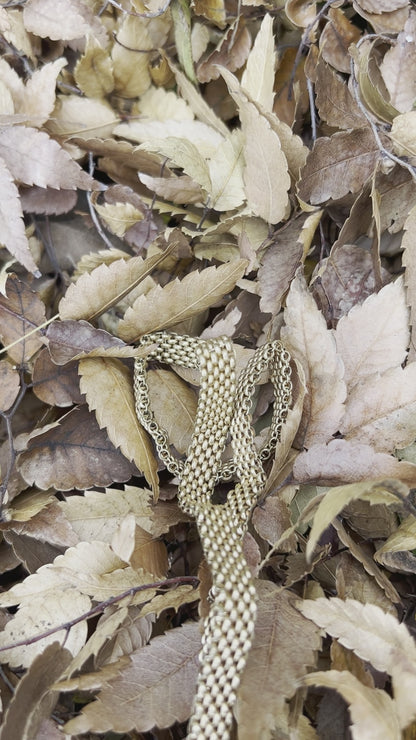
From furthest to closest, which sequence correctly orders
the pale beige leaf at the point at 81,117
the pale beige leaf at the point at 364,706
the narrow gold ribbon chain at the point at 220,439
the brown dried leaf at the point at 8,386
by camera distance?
the pale beige leaf at the point at 81,117 → the brown dried leaf at the point at 8,386 → the narrow gold ribbon chain at the point at 220,439 → the pale beige leaf at the point at 364,706

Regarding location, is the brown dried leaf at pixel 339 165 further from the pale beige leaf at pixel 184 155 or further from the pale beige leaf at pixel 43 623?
the pale beige leaf at pixel 43 623

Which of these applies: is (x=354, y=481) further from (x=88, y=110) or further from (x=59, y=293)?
(x=88, y=110)

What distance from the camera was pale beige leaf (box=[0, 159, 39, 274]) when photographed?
72 centimetres

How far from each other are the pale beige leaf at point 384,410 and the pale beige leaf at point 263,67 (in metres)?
0.37

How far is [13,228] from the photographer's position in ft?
2.37

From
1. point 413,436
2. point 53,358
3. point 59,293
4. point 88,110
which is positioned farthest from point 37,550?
point 88,110

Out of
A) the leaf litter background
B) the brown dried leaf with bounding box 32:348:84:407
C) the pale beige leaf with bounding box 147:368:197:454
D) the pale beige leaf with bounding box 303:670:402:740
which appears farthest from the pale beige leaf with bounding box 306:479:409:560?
the brown dried leaf with bounding box 32:348:84:407

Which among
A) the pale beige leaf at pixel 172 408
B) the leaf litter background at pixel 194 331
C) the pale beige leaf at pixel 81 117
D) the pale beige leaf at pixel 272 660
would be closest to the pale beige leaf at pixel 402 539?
the leaf litter background at pixel 194 331

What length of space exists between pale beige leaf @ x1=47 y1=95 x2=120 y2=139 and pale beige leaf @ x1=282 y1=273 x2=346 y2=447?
0.37 meters

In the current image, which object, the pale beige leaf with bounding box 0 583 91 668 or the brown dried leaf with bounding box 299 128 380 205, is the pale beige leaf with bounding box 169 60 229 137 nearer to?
the brown dried leaf with bounding box 299 128 380 205

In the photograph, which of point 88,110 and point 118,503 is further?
point 88,110

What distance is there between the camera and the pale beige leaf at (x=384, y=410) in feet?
2.11

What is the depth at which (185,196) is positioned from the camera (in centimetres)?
79

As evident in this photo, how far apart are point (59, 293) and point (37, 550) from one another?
1.07 ft
